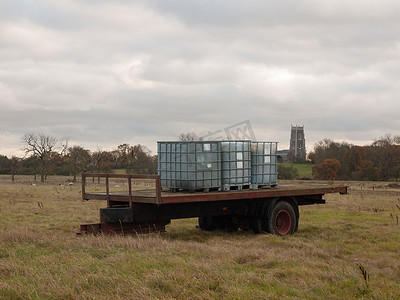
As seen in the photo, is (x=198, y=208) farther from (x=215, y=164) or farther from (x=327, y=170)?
(x=327, y=170)

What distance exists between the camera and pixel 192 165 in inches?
371

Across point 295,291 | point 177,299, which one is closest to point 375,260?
point 295,291

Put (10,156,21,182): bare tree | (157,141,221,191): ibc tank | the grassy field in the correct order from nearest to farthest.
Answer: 1. the grassy field
2. (157,141,221,191): ibc tank
3. (10,156,21,182): bare tree

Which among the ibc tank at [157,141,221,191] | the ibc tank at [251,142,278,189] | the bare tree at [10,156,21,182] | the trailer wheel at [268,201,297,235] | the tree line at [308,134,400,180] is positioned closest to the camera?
the ibc tank at [157,141,221,191]

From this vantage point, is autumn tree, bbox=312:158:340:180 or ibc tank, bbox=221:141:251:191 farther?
autumn tree, bbox=312:158:340:180

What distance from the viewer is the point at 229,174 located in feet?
32.9

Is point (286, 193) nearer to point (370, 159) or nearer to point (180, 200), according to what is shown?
point (180, 200)

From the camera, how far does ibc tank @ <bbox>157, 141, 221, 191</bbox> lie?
9430 mm

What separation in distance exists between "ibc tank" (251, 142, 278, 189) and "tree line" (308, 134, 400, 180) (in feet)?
163

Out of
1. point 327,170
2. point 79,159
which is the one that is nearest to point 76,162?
point 79,159

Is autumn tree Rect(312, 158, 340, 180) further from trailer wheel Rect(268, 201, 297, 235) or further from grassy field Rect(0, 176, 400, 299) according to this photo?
grassy field Rect(0, 176, 400, 299)

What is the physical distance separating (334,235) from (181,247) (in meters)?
4.43

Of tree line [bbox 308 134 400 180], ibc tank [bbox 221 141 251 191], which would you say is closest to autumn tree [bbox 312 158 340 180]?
tree line [bbox 308 134 400 180]

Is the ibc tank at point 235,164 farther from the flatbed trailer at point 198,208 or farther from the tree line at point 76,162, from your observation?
the tree line at point 76,162
